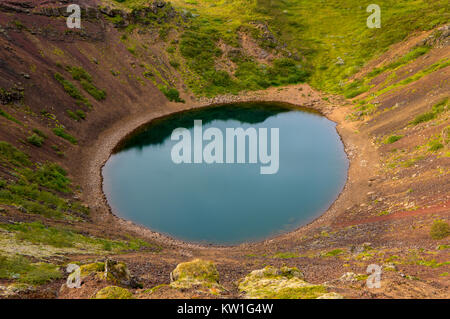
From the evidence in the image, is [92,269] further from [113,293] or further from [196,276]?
[196,276]

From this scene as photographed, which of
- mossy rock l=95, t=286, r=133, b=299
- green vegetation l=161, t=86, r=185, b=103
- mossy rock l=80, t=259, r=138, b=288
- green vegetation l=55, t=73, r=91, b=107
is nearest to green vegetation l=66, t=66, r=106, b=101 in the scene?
green vegetation l=55, t=73, r=91, b=107

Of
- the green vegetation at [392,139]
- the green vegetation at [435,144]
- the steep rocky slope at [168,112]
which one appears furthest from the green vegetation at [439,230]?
the green vegetation at [392,139]

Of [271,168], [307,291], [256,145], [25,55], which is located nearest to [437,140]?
[271,168]

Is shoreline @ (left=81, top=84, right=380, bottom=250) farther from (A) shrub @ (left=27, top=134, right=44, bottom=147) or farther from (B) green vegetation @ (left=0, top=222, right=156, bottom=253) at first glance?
(A) shrub @ (left=27, top=134, right=44, bottom=147)

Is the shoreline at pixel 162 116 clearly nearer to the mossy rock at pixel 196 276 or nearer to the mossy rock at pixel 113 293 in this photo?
the mossy rock at pixel 196 276

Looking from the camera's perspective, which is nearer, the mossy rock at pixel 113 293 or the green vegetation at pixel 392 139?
the mossy rock at pixel 113 293

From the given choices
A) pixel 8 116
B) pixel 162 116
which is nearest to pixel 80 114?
pixel 8 116

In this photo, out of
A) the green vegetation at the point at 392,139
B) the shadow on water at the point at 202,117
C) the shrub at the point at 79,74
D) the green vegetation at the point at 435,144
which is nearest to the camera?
the green vegetation at the point at 435,144
